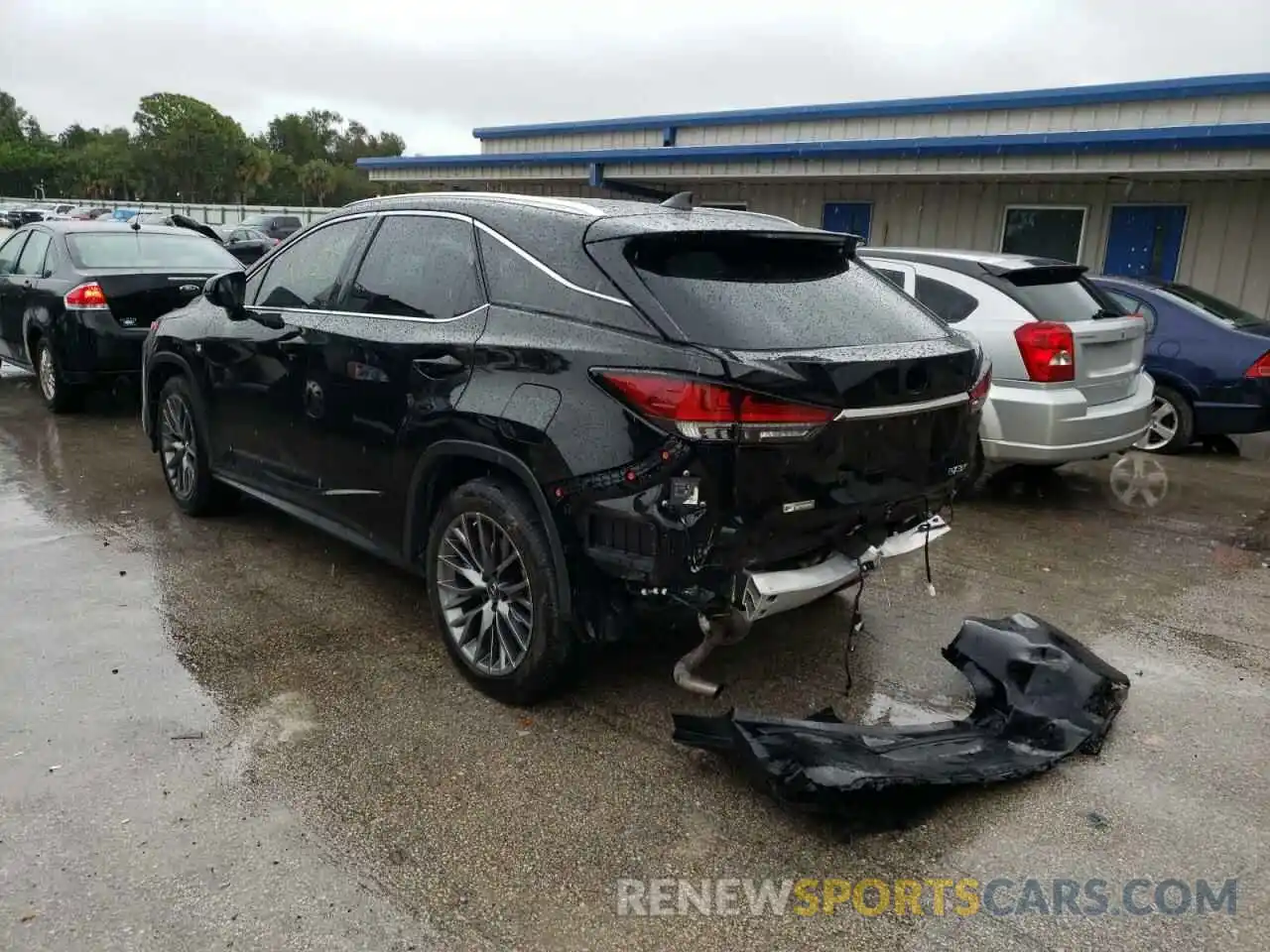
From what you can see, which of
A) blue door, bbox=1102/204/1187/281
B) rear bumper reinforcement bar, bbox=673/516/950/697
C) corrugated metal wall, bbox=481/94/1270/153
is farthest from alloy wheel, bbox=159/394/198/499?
blue door, bbox=1102/204/1187/281

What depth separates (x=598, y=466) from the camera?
307 cm

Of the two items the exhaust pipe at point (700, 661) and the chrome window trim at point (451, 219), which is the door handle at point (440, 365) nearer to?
the chrome window trim at point (451, 219)

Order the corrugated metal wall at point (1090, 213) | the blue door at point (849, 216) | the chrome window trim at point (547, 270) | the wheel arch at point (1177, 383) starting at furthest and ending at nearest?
the blue door at point (849, 216) → the corrugated metal wall at point (1090, 213) → the wheel arch at point (1177, 383) → the chrome window trim at point (547, 270)

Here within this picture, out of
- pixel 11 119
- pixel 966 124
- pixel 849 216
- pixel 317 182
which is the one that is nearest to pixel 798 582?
pixel 966 124

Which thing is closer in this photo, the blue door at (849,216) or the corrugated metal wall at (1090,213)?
Result: the corrugated metal wall at (1090,213)

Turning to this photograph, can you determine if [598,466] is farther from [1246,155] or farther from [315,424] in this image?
[1246,155]

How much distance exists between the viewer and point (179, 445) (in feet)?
19.2

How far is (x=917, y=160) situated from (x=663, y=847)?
1048 cm

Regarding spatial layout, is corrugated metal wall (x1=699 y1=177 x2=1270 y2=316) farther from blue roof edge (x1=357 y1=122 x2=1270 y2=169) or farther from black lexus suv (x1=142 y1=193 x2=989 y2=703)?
black lexus suv (x1=142 y1=193 x2=989 y2=703)

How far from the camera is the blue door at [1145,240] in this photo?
11.1 metres

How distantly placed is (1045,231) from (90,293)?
10551 millimetres

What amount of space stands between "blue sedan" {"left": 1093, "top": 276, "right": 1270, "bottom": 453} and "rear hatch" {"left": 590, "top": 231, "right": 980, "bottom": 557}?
5.10 metres

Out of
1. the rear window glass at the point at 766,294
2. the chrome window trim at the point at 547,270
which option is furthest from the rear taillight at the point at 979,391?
the chrome window trim at the point at 547,270

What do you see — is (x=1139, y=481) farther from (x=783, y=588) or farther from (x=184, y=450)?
(x=184, y=450)
